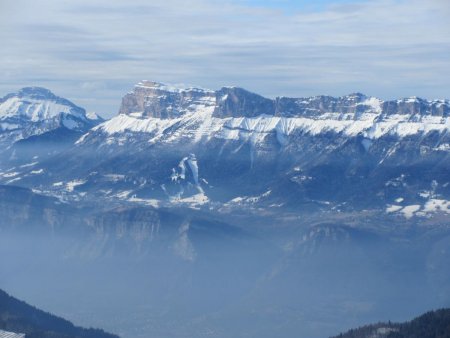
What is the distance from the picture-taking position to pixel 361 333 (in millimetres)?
96188

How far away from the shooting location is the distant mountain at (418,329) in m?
87.5

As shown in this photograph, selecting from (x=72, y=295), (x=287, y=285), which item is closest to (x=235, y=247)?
(x=287, y=285)

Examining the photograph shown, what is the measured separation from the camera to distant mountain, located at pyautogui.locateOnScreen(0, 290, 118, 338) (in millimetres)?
94037

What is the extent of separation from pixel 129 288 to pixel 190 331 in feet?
85.8

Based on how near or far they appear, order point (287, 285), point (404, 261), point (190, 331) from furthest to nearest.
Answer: point (404, 261) → point (287, 285) → point (190, 331)

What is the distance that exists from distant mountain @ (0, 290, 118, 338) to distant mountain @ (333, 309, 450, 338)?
22.1 metres

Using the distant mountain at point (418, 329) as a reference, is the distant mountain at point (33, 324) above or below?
below

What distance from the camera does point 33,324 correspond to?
98812 mm

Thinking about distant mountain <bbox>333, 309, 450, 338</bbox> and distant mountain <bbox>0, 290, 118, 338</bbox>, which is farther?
distant mountain <bbox>0, 290, 118, 338</bbox>

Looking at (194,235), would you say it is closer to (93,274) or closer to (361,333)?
(93,274)

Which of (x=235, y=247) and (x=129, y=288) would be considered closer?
(x=129, y=288)

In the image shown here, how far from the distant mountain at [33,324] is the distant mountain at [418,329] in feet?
72.6

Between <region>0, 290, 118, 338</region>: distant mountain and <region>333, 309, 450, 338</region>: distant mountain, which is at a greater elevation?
<region>333, 309, 450, 338</region>: distant mountain

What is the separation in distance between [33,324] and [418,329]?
1189 inches
